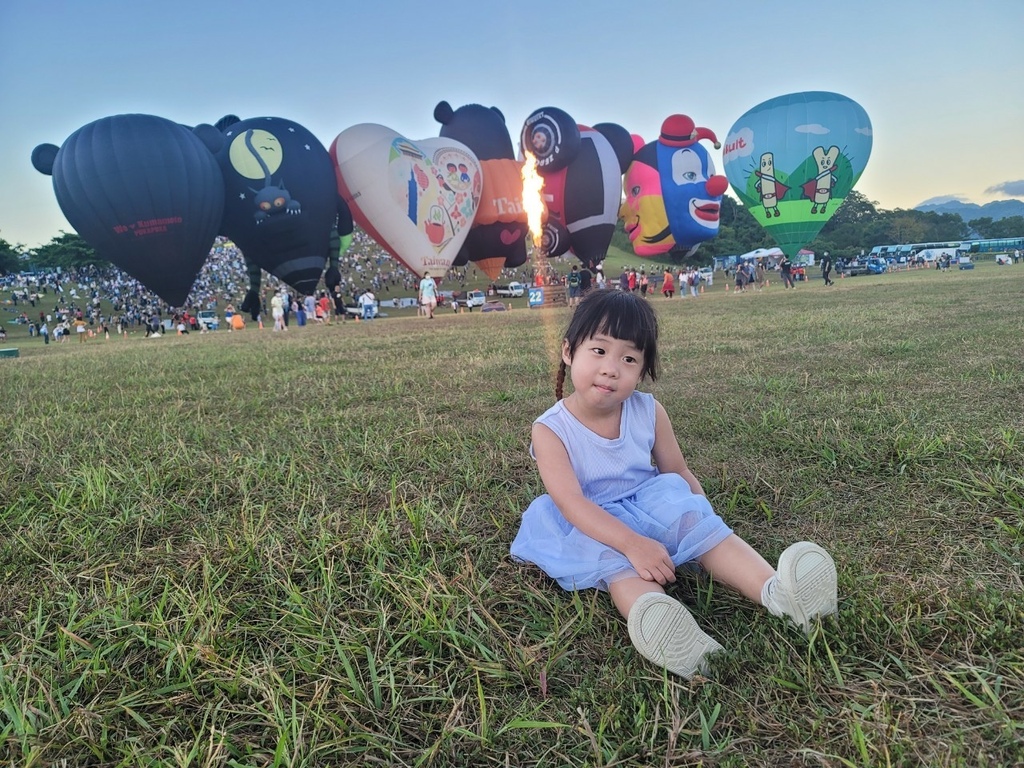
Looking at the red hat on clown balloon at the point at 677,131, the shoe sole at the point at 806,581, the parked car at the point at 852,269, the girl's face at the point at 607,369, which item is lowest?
the parked car at the point at 852,269

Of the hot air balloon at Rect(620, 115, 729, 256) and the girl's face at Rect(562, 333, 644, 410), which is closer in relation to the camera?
the girl's face at Rect(562, 333, 644, 410)

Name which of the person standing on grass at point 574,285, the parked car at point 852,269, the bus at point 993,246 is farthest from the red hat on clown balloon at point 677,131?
the bus at point 993,246

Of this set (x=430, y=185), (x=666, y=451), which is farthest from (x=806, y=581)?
(x=430, y=185)

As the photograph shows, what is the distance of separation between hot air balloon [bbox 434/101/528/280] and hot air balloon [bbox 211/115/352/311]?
726 centimetres

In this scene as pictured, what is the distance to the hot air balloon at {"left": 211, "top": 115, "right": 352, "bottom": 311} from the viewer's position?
20.3 m

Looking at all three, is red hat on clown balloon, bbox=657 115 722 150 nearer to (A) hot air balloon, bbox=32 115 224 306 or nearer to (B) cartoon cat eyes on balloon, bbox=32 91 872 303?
(B) cartoon cat eyes on balloon, bbox=32 91 872 303

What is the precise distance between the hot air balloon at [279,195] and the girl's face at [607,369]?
21.3 metres

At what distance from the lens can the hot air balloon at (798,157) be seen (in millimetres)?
25906

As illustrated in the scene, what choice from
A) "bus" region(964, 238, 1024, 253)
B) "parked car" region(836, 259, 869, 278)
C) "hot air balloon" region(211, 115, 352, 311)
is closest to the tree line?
"bus" region(964, 238, 1024, 253)

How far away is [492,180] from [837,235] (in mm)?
64842

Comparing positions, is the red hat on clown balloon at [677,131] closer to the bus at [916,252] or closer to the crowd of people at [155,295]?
the crowd of people at [155,295]

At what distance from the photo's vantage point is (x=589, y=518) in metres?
1.71

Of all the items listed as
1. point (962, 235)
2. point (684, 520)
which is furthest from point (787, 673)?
point (962, 235)

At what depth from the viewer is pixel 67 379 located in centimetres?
648
